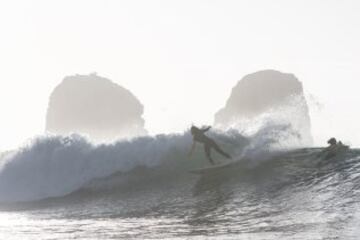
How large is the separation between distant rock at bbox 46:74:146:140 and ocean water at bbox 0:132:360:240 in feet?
298

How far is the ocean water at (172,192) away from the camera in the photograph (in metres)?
10.5

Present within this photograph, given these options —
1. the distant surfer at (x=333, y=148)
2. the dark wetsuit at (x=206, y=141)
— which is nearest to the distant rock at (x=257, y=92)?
the dark wetsuit at (x=206, y=141)

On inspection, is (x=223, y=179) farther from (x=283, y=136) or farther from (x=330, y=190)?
(x=283, y=136)

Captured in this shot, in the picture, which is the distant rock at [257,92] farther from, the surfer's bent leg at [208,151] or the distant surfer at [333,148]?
the distant surfer at [333,148]

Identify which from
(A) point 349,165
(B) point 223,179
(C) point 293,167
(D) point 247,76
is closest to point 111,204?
(B) point 223,179

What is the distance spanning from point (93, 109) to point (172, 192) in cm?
10131

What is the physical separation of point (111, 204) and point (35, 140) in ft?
23.5

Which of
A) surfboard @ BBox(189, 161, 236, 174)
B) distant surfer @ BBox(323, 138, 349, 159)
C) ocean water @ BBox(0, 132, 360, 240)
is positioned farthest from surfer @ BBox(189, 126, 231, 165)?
distant surfer @ BBox(323, 138, 349, 159)

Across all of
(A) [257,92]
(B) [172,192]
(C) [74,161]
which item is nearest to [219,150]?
(B) [172,192]

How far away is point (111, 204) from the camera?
52.7 ft

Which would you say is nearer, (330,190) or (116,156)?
(330,190)

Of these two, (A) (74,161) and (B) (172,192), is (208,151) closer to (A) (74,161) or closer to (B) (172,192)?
(B) (172,192)

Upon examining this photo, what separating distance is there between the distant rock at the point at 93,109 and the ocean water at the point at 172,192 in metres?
90.7

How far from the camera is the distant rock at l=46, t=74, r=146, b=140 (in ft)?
372
